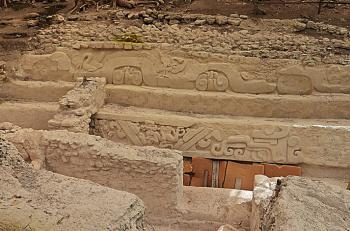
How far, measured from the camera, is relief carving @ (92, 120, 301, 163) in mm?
6469

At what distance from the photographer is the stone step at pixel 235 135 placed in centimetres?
636

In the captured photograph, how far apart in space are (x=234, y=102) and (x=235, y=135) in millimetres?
535

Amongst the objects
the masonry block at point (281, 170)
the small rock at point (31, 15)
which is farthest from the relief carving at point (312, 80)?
the small rock at point (31, 15)

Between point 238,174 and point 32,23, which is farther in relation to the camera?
point 32,23

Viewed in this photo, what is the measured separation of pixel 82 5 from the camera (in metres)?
9.34

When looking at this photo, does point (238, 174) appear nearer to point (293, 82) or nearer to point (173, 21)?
point (293, 82)

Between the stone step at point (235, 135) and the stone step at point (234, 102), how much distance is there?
0.41 ft

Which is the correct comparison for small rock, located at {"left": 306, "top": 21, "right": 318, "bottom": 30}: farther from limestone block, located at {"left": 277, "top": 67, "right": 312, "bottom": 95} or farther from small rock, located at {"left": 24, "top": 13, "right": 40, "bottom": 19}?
small rock, located at {"left": 24, "top": 13, "right": 40, "bottom": 19}

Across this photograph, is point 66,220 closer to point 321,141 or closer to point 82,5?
point 321,141

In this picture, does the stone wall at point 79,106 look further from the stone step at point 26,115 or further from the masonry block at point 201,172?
the masonry block at point 201,172

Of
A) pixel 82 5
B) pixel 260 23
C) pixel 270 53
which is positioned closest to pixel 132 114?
pixel 270 53

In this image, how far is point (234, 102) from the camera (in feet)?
22.4

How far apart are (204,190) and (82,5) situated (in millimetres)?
5181

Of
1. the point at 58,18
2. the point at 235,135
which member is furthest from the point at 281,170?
the point at 58,18
